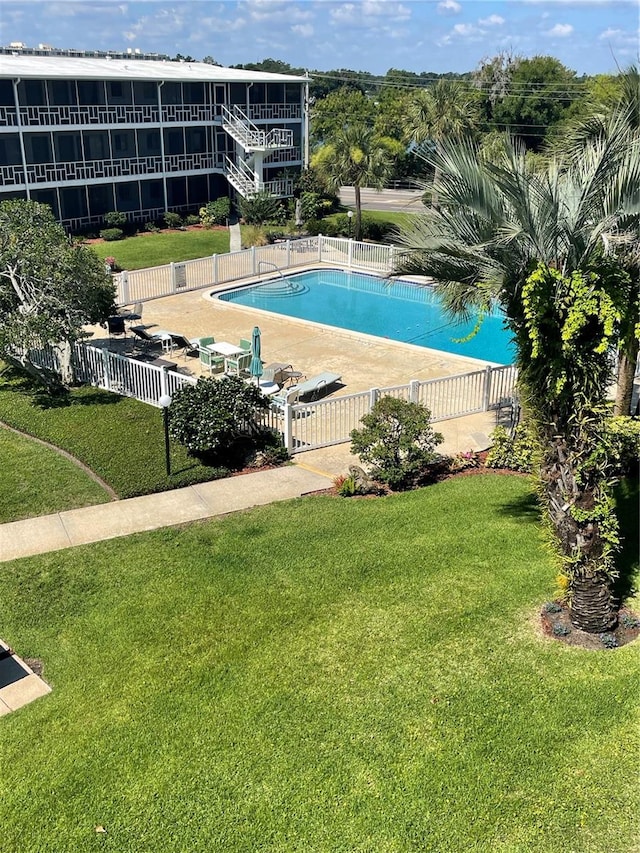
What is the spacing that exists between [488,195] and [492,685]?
492cm

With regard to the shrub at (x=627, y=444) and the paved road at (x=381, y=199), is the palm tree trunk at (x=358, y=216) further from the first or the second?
the shrub at (x=627, y=444)

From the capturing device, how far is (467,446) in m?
15.7

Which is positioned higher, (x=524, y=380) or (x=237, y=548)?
(x=524, y=380)

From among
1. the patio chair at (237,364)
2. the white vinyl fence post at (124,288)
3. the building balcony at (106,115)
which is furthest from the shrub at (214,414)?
the building balcony at (106,115)

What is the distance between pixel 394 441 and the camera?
1387 cm

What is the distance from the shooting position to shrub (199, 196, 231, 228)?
4100 centimetres

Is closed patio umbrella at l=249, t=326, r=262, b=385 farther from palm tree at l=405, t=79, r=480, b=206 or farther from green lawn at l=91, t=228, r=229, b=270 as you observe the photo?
palm tree at l=405, t=79, r=480, b=206

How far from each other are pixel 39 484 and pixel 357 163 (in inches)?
1048

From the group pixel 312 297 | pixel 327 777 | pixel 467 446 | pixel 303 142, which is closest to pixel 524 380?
pixel 327 777

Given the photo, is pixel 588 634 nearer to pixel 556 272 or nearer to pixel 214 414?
pixel 556 272

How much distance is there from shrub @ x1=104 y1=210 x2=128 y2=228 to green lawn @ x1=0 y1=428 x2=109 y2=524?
2521 centimetres

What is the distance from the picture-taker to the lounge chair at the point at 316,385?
18.1 meters

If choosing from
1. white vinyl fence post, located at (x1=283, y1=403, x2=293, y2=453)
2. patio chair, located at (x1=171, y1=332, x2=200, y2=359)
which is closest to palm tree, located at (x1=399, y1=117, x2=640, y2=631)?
white vinyl fence post, located at (x1=283, y1=403, x2=293, y2=453)

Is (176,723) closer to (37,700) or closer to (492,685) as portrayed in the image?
(37,700)
